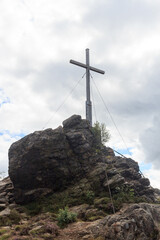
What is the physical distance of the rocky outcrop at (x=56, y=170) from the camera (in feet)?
73.1

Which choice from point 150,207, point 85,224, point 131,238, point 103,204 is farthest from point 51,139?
point 131,238

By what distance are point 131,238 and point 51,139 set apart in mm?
14254

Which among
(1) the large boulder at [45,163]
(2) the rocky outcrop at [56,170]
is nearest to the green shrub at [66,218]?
(2) the rocky outcrop at [56,170]

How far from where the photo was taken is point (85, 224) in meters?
14.6

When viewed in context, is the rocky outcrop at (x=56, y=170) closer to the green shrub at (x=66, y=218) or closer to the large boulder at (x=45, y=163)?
the large boulder at (x=45, y=163)

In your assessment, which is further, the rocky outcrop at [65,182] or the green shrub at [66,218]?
the rocky outcrop at [65,182]

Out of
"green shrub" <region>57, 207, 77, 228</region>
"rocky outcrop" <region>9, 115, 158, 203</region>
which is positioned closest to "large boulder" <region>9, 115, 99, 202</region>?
"rocky outcrop" <region>9, 115, 158, 203</region>

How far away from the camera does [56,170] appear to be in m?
22.8

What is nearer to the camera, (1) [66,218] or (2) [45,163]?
(1) [66,218]

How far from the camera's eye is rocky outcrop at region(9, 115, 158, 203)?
22.3 metres

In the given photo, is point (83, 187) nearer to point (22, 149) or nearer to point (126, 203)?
point (126, 203)

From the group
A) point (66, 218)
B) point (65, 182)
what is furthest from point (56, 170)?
point (66, 218)

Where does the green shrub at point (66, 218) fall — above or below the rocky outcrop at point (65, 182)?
below

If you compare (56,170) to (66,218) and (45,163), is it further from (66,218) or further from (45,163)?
(66,218)
